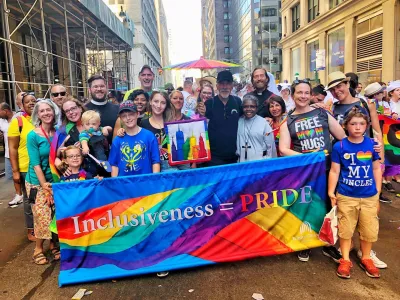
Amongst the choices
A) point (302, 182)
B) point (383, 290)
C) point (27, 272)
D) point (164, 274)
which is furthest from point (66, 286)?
point (383, 290)

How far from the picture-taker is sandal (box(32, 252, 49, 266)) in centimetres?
408

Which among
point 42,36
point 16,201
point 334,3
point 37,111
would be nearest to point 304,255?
point 37,111

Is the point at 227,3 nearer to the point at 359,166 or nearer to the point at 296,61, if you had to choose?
the point at 296,61

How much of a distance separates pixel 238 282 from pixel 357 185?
151 cm

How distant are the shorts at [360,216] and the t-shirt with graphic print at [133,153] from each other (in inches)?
80.8

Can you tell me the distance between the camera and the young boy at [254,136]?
166 inches

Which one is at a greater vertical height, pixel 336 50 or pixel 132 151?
pixel 336 50

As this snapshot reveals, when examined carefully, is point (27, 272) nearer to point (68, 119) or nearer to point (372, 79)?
point (68, 119)

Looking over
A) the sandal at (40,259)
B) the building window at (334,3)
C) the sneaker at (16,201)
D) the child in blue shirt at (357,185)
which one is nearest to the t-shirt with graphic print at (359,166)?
the child in blue shirt at (357,185)

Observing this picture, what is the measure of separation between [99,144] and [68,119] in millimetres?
543

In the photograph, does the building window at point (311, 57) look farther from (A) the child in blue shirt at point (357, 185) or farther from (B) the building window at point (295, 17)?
(A) the child in blue shirt at point (357, 185)

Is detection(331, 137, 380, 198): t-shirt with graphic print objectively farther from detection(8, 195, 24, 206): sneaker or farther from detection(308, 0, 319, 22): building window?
detection(308, 0, 319, 22): building window

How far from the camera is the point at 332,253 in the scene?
393 cm

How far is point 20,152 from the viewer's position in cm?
495
